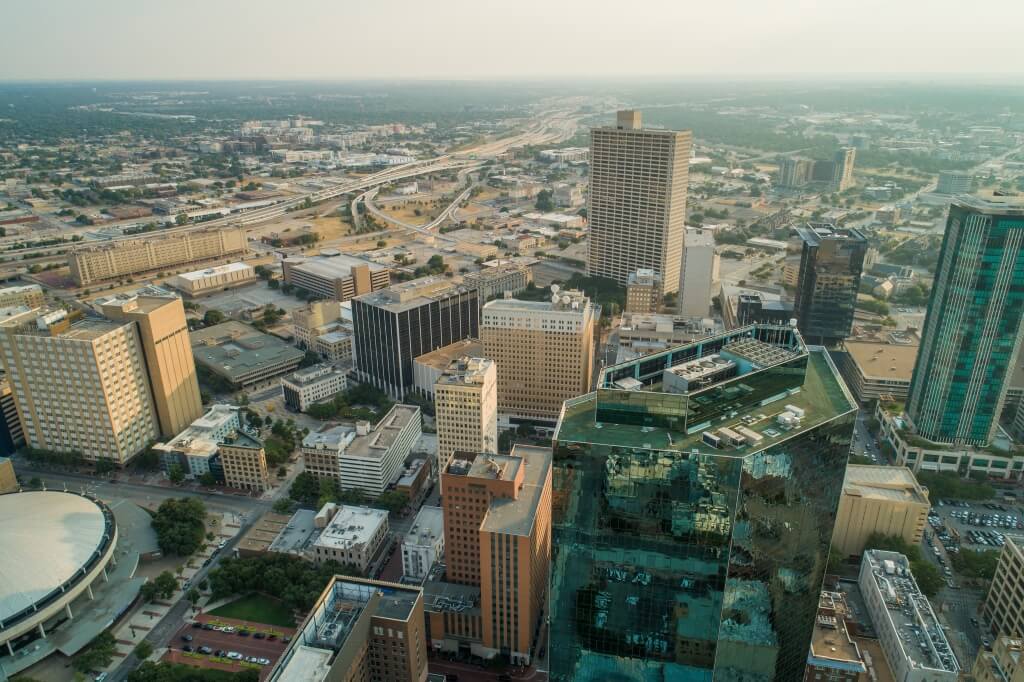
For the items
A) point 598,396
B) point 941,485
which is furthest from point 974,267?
point 598,396

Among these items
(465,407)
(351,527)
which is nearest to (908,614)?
(465,407)

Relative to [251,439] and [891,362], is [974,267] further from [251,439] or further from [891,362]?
[251,439]

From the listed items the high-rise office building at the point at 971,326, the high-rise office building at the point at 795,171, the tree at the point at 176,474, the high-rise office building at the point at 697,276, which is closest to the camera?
the high-rise office building at the point at 971,326

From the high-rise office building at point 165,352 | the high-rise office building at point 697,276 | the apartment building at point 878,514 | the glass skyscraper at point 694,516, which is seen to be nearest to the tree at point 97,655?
the high-rise office building at point 165,352

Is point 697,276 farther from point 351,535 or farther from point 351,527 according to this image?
point 351,535

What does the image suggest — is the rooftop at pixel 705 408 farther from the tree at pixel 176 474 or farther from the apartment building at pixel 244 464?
the tree at pixel 176 474

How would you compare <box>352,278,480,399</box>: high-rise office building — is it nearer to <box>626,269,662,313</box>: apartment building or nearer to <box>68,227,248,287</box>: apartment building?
<box>626,269,662,313</box>: apartment building
